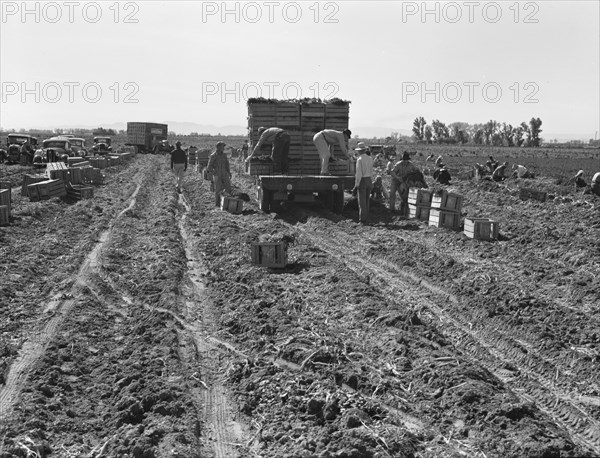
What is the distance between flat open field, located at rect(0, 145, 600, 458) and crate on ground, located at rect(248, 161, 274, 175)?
4.33 meters

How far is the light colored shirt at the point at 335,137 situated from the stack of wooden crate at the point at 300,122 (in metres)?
0.79

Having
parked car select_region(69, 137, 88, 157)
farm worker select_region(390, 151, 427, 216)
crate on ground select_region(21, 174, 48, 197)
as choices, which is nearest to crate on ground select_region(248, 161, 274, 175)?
farm worker select_region(390, 151, 427, 216)

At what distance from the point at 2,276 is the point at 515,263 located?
788 cm

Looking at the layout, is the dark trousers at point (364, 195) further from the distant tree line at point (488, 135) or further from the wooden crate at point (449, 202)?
the distant tree line at point (488, 135)

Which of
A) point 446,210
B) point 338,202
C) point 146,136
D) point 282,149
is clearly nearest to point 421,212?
point 446,210

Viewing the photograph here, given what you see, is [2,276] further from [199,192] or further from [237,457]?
[199,192]

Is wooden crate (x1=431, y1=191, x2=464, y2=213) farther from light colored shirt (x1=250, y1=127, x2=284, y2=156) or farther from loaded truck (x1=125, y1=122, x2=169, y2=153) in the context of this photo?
loaded truck (x1=125, y1=122, x2=169, y2=153)

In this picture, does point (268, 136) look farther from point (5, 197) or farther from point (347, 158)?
point (5, 197)

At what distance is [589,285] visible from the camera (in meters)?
9.96

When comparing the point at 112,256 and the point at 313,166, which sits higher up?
the point at 313,166

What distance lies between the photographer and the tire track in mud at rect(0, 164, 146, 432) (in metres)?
6.18

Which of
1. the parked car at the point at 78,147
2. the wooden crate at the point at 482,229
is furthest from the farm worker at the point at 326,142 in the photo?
the parked car at the point at 78,147

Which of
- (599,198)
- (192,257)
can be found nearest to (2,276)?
(192,257)

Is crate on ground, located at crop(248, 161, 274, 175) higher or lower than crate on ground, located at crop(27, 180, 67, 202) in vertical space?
higher
